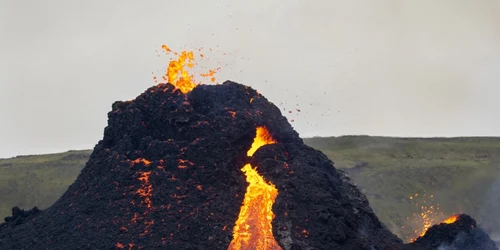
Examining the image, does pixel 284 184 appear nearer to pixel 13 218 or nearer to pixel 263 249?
pixel 263 249

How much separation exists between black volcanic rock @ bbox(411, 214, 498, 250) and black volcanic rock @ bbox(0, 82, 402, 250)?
1955 millimetres

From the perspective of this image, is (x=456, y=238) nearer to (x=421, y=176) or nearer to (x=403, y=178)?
(x=403, y=178)

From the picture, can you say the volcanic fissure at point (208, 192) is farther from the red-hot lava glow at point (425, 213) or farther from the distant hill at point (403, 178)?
the red-hot lava glow at point (425, 213)

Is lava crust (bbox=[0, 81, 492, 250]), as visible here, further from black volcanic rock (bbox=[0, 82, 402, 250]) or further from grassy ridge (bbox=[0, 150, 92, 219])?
grassy ridge (bbox=[0, 150, 92, 219])

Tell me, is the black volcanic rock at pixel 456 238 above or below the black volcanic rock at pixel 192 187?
below

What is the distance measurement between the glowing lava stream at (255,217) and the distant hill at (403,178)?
136 ft

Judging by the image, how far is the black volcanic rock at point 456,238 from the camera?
124 ft

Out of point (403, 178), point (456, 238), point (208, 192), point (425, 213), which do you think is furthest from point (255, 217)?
point (403, 178)

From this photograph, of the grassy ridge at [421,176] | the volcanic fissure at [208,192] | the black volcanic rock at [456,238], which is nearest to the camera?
the volcanic fissure at [208,192]

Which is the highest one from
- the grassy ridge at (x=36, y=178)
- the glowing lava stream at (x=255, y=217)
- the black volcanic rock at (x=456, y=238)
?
the grassy ridge at (x=36, y=178)

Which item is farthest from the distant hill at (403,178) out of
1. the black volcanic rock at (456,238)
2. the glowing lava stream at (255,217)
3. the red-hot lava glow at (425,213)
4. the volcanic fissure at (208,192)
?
the glowing lava stream at (255,217)

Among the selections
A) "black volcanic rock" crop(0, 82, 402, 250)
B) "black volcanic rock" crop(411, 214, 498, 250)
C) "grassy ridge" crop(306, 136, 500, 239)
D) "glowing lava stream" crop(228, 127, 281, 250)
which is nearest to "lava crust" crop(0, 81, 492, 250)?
"black volcanic rock" crop(0, 82, 402, 250)

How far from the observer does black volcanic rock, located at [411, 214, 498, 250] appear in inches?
1484

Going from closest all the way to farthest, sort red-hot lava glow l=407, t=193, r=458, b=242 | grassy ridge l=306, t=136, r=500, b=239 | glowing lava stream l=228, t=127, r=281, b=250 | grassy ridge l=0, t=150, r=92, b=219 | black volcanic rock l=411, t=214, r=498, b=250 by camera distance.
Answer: glowing lava stream l=228, t=127, r=281, b=250
black volcanic rock l=411, t=214, r=498, b=250
red-hot lava glow l=407, t=193, r=458, b=242
grassy ridge l=306, t=136, r=500, b=239
grassy ridge l=0, t=150, r=92, b=219
